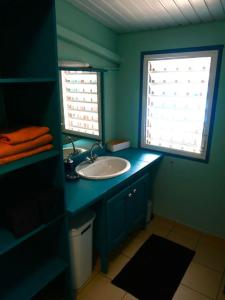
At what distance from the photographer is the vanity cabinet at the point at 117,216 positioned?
5.94ft

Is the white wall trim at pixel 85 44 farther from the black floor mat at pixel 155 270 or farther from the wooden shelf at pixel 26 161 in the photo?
the black floor mat at pixel 155 270

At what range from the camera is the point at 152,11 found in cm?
181

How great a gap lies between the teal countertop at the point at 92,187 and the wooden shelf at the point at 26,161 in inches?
14.3

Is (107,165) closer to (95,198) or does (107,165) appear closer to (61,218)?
(95,198)

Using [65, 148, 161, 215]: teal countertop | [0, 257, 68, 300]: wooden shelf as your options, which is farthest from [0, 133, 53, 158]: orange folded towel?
[0, 257, 68, 300]: wooden shelf

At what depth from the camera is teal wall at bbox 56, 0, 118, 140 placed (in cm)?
185

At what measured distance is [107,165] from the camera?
231 cm

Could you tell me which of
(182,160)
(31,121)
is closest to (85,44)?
(31,121)

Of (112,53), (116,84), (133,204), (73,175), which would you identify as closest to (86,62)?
(112,53)

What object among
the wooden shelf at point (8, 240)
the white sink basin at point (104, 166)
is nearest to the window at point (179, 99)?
the white sink basin at point (104, 166)

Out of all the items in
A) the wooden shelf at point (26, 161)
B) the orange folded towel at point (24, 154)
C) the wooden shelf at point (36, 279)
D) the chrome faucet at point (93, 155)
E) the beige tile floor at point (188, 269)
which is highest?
the orange folded towel at point (24, 154)

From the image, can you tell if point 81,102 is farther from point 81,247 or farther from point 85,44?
point 81,247

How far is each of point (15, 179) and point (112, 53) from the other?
1.62 metres

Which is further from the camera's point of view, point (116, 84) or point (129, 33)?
point (116, 84)
